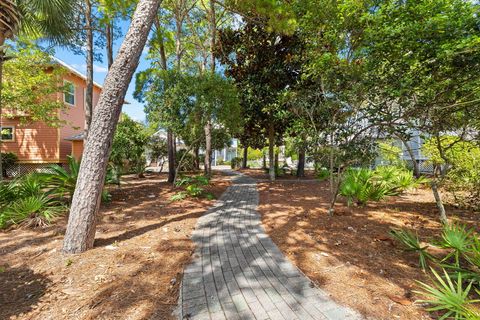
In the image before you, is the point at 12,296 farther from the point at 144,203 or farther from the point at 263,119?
the point at 263,119

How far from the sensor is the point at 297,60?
926 cm

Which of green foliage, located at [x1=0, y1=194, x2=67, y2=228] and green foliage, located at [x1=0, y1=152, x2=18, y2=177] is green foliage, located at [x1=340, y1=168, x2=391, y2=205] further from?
green foliage, located at [x1=0, y1=152, x2=18, y2=177]

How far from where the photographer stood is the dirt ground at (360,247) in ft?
7.58

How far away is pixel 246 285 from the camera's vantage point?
2.55 metres

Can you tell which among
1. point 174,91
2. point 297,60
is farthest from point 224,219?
point 297,60

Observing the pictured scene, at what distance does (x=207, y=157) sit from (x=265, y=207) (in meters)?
6.39

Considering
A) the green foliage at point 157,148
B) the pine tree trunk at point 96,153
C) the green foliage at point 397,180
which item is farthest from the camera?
the green foliage at point 157,148

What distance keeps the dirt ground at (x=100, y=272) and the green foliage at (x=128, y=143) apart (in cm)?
740

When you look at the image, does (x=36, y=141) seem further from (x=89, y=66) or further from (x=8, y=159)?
(x=89, y=66)

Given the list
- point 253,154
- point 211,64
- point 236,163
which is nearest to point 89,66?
point 211,64

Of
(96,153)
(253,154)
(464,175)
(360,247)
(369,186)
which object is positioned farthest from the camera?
(253,154)

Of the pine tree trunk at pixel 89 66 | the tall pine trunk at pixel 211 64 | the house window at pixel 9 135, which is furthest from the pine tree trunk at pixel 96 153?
the house window at pixel 9 135

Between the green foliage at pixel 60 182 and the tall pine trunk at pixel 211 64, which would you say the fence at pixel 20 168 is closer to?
the tall pine trunk at pixel 211 64

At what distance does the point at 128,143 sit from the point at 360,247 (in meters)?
11.7
